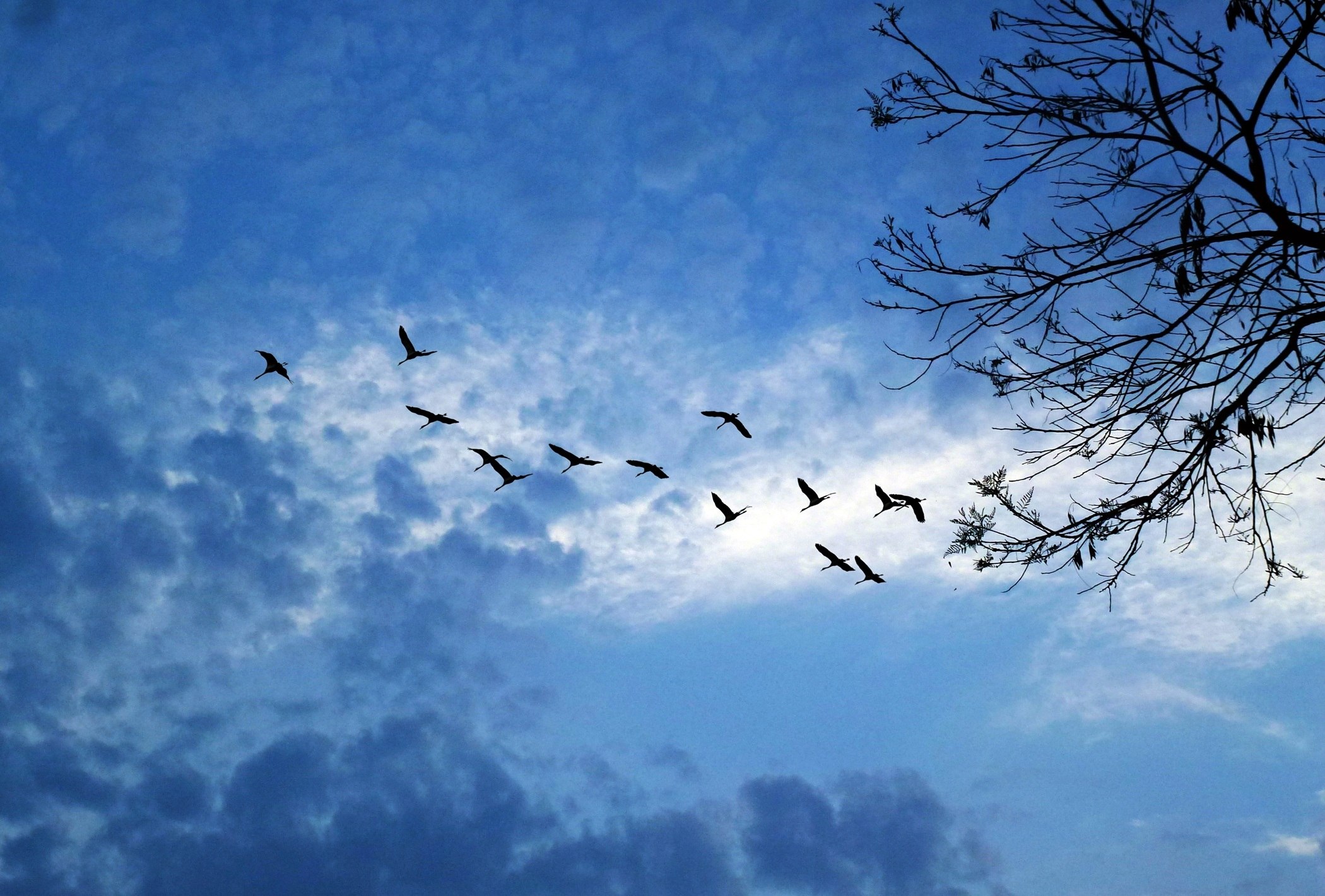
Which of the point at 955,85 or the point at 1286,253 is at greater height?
the point at 955,85

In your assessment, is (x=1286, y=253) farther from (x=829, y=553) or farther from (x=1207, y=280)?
(x=829, y=553)

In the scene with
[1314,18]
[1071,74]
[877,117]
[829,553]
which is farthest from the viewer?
[829,553]

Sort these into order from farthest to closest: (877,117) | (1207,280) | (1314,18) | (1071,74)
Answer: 1. (877,117)
2. (1071,74)
3. (1207,280)
4. (1314,18)

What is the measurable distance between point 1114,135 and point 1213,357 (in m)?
1.82

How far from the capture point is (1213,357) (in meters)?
7.24

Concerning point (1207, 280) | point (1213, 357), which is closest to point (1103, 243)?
point (1207, 280)

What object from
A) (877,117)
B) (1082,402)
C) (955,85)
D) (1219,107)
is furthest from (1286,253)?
(877,117)

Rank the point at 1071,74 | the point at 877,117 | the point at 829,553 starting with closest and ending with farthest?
the point at 1071,74 → the point at 877,117 → the point at 829,553

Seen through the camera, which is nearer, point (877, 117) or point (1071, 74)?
point (1071, 74)

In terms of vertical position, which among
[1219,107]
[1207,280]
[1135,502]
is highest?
[1219,107]

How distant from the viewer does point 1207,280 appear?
275 inches

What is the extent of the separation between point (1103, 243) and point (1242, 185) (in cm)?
94

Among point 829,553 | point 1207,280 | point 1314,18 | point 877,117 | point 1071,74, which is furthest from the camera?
point 829,553

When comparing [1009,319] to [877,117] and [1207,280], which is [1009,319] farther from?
[877,117]
